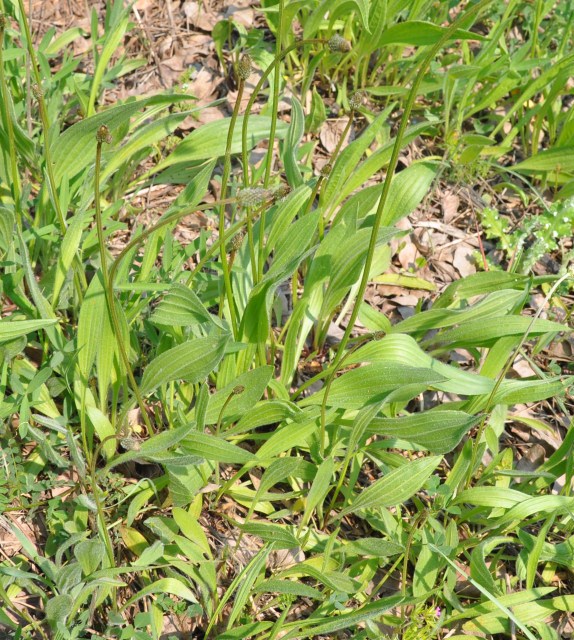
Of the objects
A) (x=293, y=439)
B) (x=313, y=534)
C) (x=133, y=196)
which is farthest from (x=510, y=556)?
(x=133, y=196)

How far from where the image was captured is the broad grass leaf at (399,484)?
2020 millimetres

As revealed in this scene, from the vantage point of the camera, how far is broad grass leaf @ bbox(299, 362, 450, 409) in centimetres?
203

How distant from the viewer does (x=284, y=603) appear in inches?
78.7

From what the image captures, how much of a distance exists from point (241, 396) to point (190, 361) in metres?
0.22

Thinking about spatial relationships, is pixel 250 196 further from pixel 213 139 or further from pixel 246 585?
pixel 213 139

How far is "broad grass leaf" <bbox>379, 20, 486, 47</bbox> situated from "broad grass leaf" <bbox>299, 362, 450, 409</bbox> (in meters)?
1.36

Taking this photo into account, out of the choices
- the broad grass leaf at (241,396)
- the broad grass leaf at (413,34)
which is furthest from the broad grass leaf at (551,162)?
the broad grass leaf at (241,396)

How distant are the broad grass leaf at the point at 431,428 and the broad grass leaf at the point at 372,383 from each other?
0.08 metres

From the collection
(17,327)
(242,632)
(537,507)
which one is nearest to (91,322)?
(17,327)

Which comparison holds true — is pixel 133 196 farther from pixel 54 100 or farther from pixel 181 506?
pixel 181 506

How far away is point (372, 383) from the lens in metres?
2.11

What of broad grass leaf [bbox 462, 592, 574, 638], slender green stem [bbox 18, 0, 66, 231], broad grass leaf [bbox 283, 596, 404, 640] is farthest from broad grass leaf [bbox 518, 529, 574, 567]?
slender green stem [bbox 18, 0, 66, 231]

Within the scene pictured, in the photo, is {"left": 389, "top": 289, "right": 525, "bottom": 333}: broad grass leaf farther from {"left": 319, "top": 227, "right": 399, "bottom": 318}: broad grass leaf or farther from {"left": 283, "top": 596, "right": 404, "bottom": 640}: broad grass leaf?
{"left": 283, "top": 596, "right": 404, "bottom": 640}: broad grass leaf

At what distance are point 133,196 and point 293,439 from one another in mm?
1176
